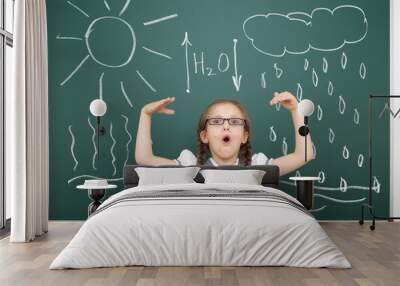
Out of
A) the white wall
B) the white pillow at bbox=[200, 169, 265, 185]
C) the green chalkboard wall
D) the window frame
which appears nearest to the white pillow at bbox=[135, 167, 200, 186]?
the white pillow at bbox=[200, 169, 265, 185]

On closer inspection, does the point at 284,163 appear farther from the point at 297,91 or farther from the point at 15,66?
the point at 15,66

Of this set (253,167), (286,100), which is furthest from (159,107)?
(286,100)

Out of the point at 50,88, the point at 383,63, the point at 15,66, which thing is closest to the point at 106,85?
the point at 50,88

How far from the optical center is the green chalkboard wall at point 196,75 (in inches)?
276

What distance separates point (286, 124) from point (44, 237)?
3220 mm

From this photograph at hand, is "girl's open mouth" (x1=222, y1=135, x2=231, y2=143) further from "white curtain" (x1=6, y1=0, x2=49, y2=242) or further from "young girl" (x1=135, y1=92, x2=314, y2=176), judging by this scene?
"white curtain" (x1=6, y1=0, x2=49, y2=242)

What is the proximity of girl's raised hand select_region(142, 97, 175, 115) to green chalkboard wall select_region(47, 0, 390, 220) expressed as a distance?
0.26 feet

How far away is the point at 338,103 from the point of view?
7.02m

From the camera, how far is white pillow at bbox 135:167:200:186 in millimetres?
6207

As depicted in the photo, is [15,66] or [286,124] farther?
[286,124]

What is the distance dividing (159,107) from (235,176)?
1.45m

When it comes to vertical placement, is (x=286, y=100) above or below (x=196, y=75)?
below

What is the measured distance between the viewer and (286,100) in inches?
275

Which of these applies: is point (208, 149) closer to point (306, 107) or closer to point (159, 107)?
point (159, 107)
